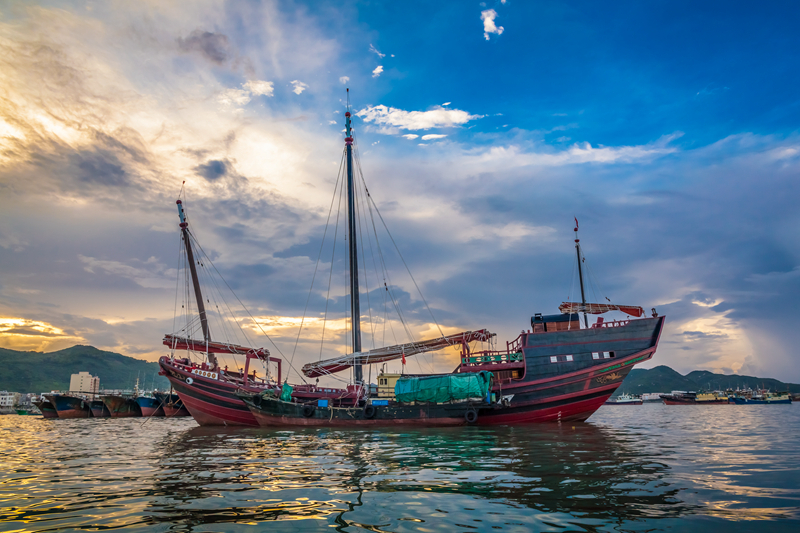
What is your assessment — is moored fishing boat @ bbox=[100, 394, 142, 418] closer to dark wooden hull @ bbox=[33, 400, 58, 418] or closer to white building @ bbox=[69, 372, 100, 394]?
dark wooden hull @ bbox=[33, 400, 58, 418]

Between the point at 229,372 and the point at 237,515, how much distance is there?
36081 mm

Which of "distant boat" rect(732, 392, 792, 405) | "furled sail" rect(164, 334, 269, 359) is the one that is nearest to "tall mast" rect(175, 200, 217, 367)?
"furled sail" rect(164, 334, 269, 359)

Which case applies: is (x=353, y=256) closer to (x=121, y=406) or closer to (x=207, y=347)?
(x=207, y=347)

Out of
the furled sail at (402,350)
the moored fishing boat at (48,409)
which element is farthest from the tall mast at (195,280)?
the moored fishing boat at (48,409)

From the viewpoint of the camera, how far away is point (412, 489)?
9477 mm

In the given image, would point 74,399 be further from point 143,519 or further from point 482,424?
point 143,519

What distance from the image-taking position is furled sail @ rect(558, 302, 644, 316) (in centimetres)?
3419

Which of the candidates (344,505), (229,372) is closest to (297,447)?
(344,505)

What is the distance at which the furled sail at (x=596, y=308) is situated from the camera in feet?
112

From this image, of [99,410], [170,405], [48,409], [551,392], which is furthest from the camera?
[99,410]

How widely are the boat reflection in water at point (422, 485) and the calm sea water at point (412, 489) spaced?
38 mm

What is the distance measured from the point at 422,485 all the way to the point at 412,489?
53 cm

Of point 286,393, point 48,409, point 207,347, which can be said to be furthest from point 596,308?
point 48,409

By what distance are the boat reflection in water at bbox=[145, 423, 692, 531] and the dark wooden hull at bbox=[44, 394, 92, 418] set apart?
56040mm
